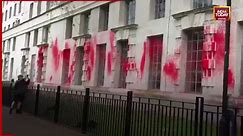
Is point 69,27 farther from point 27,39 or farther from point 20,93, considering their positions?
point 20,93

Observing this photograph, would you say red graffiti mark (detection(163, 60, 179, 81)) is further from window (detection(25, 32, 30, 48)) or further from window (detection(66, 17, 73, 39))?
window (detection(25, 32, 30, 48))

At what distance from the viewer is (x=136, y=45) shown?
875 inches

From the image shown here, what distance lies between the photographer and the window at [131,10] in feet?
77.6

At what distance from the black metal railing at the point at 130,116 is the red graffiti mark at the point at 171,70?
555 cm

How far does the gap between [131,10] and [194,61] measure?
6750 millimetres

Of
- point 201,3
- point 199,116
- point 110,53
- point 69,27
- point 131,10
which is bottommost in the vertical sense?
point 199,116

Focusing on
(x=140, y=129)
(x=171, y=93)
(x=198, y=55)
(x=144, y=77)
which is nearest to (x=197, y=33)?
(x=198, y=55)

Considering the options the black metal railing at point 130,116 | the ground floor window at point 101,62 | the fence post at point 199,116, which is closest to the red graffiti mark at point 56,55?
the ground floor window at point 101,62

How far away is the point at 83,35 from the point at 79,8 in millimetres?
2278

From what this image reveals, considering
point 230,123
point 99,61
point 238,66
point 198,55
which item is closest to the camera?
point 230,123

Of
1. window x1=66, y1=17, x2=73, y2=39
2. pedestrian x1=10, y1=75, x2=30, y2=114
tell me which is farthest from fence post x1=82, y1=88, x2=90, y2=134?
window x1=66, y1=17, x2=73, y2=39

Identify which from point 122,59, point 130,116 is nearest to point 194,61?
point 122,59

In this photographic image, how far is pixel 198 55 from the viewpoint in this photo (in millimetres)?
18109

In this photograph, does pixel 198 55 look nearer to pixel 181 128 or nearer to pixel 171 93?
pixel 171 93
